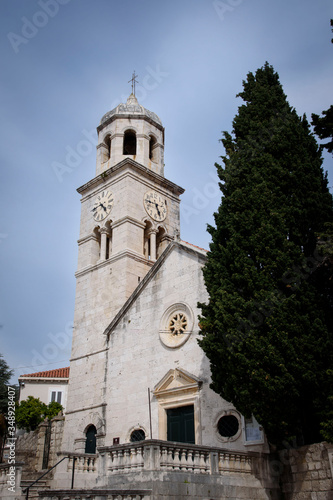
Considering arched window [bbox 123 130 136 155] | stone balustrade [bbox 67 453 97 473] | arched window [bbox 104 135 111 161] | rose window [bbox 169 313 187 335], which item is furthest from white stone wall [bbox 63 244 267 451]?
arched window [bbox 123 130 136 155]

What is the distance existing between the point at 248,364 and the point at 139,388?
746 cm

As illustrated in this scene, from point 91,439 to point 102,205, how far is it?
1209 cm

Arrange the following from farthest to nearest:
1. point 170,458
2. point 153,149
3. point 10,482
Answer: point 153,149 → point 10,482 → point 170,458

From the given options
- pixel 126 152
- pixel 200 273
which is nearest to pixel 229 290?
pixel 200 273

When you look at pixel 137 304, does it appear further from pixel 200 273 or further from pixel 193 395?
pixel 193 395

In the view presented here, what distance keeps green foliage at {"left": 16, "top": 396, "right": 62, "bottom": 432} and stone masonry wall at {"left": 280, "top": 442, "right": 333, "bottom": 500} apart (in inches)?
848

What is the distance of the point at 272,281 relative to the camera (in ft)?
43.4

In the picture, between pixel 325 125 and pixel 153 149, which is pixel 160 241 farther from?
pixel 325 125

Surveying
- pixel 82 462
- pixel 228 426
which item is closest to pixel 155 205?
pixel 228 426

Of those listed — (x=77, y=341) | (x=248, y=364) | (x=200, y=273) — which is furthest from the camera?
(x=77, y=341)

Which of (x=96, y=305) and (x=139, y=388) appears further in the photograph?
(x=96, y=305)

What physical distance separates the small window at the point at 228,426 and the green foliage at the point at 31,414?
1866 centimetres

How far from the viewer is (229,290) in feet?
45.0

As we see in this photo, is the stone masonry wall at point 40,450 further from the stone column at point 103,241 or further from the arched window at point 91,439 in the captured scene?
the stone column at point 103,241
